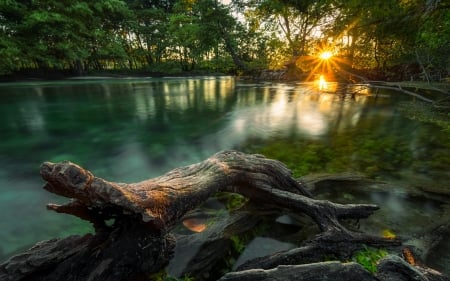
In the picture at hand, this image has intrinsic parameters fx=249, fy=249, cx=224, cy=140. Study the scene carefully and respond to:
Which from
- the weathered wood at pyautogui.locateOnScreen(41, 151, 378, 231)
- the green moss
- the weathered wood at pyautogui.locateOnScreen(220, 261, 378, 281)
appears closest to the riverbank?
the weathered wood at pyautogui.locateOnScreen(41, 151, 378, 231)

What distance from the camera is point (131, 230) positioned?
82.4 inches

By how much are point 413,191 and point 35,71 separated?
146 ft

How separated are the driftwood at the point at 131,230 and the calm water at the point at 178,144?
5.39ft

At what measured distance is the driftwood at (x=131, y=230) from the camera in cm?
181

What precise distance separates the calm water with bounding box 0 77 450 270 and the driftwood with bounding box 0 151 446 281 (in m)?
1.64

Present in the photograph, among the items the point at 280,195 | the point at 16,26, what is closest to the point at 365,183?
the point at 280,195

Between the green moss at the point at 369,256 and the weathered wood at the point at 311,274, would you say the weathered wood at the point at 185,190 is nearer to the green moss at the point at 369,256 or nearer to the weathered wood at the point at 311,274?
the green moss at the point at 369,256

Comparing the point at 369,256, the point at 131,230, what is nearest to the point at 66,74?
the point at 131,230

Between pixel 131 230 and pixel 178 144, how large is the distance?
598 centimetres

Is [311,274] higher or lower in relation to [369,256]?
higher

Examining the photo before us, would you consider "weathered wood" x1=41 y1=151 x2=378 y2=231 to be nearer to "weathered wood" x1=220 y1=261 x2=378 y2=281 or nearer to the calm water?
"weathered wood" x1=220 y1=261 x2=378 y2=281

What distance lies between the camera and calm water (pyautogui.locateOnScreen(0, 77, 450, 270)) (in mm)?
4484

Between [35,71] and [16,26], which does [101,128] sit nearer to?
[16,26]

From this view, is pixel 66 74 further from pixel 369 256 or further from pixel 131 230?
pixel 369 256
